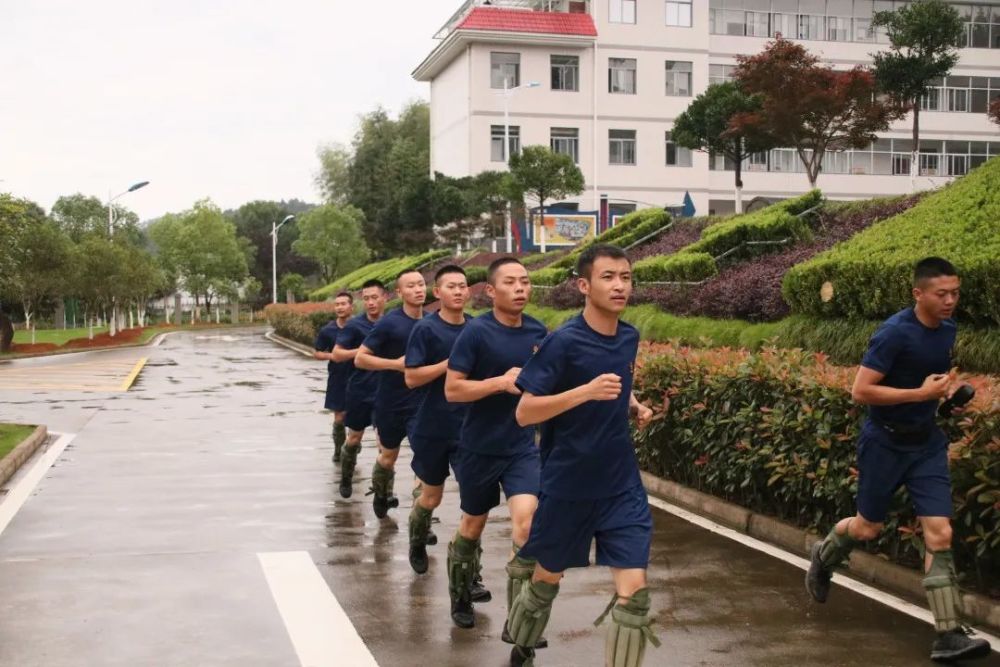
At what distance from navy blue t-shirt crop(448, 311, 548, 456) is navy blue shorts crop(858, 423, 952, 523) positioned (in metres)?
1.75

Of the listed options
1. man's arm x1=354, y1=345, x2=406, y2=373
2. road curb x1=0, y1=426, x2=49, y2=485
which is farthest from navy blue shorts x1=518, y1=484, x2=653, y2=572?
road curb x1=0, y1=426, x2=49, y2=485

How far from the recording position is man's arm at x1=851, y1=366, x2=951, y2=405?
6211 millimetres

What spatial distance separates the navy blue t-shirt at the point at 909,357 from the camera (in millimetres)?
6410

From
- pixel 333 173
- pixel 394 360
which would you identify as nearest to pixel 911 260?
pixel 394 360

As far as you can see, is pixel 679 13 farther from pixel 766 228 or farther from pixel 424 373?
pixel 424 373

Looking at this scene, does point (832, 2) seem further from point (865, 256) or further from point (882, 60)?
point (865, 256)

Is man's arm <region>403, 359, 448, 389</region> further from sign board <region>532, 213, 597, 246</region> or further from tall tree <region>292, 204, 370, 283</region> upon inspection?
tall tree <region>292, 204, 370, 283</region>

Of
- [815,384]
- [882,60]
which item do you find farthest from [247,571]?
[882,60]

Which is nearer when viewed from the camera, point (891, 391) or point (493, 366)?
point (891, 391)

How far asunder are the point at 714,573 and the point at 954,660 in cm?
224

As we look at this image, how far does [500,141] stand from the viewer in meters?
53.5

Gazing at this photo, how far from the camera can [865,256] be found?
1493cm

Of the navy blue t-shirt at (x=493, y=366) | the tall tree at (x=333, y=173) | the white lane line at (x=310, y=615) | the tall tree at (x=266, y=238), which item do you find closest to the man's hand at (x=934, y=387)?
the navy blue t-shirt at (x=493, y=366)

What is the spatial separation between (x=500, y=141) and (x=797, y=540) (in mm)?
45739
